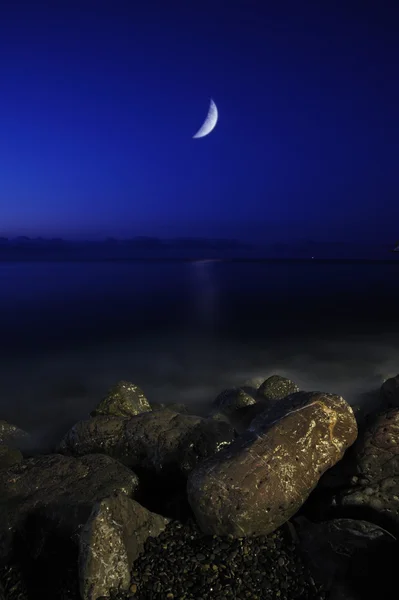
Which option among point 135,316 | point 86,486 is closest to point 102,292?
point 135,316

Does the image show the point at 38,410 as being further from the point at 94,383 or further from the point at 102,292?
the point at 102,292

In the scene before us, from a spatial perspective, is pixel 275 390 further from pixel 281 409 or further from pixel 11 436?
pixel 11 436

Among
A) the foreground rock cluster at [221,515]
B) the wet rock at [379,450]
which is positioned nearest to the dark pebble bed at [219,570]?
the foreground rock cluster at [221,515]

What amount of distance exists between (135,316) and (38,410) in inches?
676

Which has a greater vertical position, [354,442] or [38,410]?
[354,442]

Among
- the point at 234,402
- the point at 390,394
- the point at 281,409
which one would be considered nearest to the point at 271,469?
the point at 281,409

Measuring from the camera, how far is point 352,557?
4316mm

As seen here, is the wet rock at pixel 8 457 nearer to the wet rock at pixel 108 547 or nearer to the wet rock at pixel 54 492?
the wet rock at pixel 54 492

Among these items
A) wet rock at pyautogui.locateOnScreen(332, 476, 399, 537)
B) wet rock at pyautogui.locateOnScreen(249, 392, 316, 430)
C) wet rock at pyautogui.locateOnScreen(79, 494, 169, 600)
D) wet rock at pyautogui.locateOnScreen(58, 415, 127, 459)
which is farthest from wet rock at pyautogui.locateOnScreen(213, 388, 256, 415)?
wet rock at pyautogui.locateOnScreen(79, 494, 169, 600)

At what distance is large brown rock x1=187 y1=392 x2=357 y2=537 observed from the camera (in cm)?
469

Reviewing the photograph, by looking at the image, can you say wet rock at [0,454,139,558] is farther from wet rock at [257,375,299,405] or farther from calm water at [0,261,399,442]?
wet rock at [257,375,299,405]

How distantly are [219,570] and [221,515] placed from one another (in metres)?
0.55

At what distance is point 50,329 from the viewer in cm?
2316

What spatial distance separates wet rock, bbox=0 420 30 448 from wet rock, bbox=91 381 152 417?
164 centimetres
